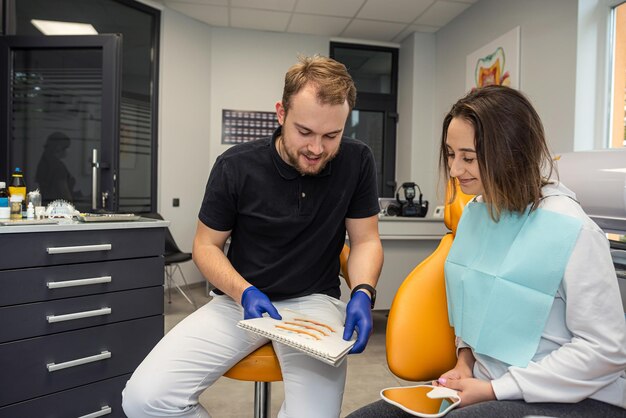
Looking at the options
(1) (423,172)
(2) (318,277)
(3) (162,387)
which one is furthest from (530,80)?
(3) (162,387)

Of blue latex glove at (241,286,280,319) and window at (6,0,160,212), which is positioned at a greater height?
window at (6,0,160,212)

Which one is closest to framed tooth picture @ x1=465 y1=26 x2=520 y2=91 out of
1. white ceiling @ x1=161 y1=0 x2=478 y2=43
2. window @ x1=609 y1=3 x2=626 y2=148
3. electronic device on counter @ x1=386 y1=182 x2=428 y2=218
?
white ceiling @ x1=161 y1=0 x2=478 y2=43

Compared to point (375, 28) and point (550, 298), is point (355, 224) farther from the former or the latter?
point (375, 28)

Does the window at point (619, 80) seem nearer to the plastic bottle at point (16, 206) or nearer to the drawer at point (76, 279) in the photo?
the drawer at point (76, 279)

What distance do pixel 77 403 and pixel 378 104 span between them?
14.5ft

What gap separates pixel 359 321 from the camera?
1.22 metres

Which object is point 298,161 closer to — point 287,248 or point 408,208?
point 287,248

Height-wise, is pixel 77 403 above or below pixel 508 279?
below

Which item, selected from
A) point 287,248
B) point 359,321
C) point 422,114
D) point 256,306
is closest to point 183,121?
point 422,114

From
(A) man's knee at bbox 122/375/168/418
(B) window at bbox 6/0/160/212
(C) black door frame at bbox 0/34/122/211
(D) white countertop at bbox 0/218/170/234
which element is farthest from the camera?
(B) window at bbox 6/0/160/212

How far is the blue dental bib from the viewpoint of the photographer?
868 millimetres

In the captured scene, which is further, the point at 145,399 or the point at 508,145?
the point at 145,399

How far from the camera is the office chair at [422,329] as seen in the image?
104 centimetres

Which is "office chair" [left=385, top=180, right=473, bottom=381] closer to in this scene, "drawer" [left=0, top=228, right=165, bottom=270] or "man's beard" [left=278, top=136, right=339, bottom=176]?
"man's beard" [left=278, top=136, right=339, bottom=176]
